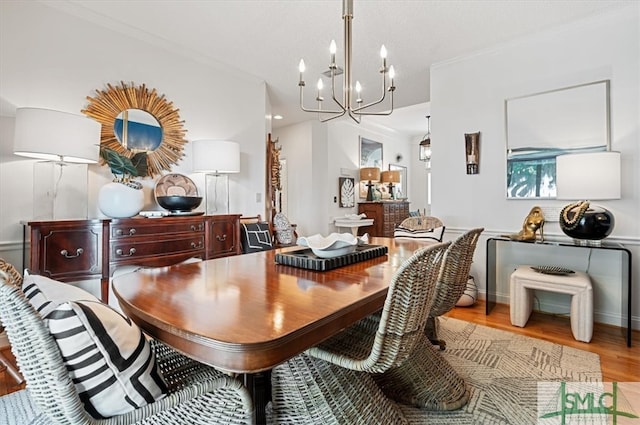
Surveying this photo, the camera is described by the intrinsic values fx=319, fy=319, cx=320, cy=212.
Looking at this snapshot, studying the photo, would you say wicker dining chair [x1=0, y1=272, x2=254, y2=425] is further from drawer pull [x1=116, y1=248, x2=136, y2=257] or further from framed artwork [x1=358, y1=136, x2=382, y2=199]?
framed artwork [x1=358, y1=136, x2=382, y2=199]

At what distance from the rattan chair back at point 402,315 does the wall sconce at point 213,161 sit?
7.97ft

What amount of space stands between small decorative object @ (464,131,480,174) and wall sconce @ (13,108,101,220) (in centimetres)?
337

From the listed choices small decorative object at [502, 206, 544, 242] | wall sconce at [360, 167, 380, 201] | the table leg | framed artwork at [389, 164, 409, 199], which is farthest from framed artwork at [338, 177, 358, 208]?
the table leg

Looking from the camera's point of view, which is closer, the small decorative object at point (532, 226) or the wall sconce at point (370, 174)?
the small decorative object at point (532, 226)

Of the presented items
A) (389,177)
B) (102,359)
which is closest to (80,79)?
(102,359)

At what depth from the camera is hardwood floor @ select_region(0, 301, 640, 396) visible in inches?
74.9

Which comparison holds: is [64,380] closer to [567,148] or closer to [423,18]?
[423,18]

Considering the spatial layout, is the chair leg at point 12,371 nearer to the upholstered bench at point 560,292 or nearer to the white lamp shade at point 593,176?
the upholstered bench at point 560,292

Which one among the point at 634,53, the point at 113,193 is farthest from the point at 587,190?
the point at 113,193

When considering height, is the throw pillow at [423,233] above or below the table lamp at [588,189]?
below

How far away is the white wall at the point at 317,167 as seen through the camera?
19.4 ft

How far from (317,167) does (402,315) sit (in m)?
5.07

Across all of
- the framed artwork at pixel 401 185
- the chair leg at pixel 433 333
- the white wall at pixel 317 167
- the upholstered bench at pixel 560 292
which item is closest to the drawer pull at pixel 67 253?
the chair leg at pixel 433 333

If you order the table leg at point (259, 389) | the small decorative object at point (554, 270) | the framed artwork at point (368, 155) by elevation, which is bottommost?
the table leg at point (259, 389)
